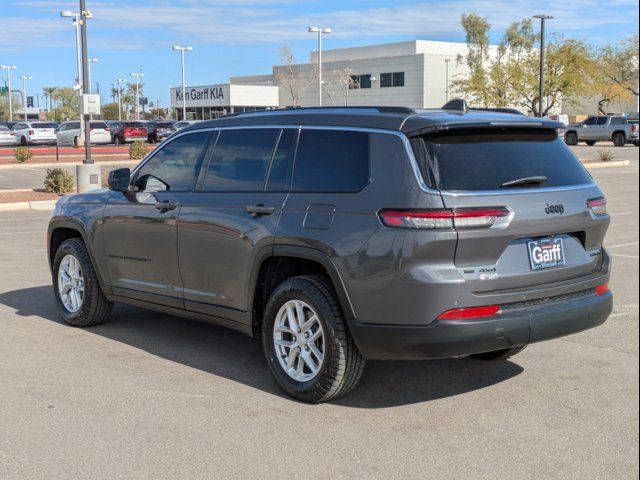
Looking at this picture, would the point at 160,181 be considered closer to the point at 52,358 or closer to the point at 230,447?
the point at 52,358

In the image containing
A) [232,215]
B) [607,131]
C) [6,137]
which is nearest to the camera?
[232,215]

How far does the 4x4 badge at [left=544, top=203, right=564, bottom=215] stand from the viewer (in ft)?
15.4

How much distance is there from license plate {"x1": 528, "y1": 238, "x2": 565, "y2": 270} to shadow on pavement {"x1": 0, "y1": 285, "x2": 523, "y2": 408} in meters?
1.06

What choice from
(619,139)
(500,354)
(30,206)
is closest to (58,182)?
(30,206)

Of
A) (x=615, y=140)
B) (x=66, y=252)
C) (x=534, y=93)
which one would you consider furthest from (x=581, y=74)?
(x=66, y=252)

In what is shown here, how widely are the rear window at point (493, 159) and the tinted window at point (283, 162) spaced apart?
0.99 meters

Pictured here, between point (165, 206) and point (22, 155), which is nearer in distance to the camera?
point (165, 206)

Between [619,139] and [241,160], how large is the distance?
1938 inches

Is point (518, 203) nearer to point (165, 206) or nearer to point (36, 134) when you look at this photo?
point (165, 206)

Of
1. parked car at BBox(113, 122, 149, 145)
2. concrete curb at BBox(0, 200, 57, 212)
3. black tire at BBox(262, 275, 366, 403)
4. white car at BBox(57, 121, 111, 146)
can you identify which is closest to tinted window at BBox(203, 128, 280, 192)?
black tire at BBox(262, 275, 366, 403)

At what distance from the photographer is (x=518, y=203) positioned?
15.0 ft

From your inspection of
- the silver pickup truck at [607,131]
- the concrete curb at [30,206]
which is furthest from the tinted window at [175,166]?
the silver pickup truck at [607,131]

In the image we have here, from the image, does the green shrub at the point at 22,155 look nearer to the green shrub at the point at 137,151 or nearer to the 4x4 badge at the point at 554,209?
the green shrub at the point at 137,151

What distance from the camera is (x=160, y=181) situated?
6.27 metres
